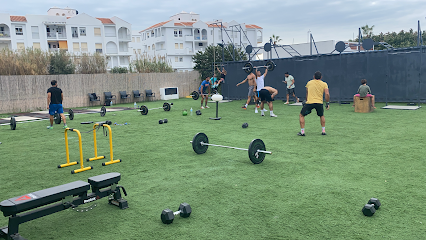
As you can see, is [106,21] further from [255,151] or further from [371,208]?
A: [371,208]

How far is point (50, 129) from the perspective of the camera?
1062 centimetres

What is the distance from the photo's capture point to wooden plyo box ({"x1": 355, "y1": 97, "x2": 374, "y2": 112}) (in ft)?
40.3

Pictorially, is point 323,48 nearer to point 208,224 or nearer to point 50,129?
point 50,129

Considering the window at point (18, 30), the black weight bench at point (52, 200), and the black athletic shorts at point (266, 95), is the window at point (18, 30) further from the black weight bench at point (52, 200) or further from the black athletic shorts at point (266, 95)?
the black weight bench at point (52, 200)

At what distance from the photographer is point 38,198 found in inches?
130

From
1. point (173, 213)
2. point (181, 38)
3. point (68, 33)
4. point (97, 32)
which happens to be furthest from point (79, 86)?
point (181, 38)

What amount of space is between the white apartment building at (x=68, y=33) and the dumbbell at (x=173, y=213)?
44.2 metres

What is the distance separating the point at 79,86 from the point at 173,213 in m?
17.8

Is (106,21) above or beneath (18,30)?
above

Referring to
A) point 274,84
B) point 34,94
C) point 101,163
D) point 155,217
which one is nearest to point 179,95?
point 274,84

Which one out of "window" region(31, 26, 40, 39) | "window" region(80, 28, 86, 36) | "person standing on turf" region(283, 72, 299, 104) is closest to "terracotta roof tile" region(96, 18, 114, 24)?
"window" region(80, 28, 86, 36)

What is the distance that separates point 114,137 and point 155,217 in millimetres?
5650

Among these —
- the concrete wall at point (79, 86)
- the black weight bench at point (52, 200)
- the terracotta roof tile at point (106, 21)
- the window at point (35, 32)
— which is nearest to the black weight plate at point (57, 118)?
Answer: the concrete wall at point (79, 86)

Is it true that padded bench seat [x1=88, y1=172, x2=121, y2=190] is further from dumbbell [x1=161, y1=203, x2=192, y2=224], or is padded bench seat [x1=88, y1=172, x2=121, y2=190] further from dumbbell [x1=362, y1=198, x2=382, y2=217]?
dumbbell [x1=362, y1=198, x2=382, y2=217]
